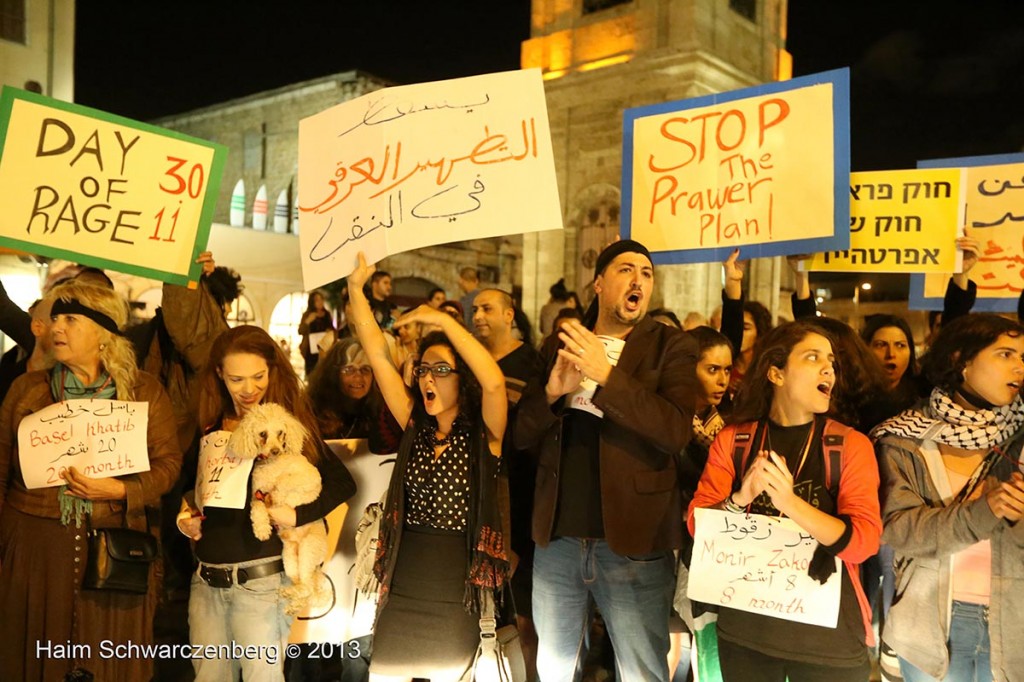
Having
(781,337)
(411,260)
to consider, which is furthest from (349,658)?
(411,260)

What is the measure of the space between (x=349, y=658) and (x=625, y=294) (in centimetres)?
253

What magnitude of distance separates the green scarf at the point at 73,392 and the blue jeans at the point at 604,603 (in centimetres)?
204

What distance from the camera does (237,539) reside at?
3477mm

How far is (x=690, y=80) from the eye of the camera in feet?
62.2

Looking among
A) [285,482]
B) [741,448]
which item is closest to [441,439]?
[285,482]

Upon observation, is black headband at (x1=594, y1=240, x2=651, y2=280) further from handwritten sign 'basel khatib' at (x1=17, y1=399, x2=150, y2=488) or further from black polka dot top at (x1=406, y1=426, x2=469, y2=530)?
handwritten sign 'basel khatib' at (x1=17, y1=399, x2=150, y2=488)

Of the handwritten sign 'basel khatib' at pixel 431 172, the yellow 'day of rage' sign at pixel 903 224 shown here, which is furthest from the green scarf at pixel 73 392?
the yellow 'day of rage' sign at pixel 903 224

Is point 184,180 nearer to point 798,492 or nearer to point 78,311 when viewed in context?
point 78,311

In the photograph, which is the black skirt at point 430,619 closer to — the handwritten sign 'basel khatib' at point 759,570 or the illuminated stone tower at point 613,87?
the handwritten sign 'basel khatib' at point 759,570

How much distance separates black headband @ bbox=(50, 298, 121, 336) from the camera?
3.71 m

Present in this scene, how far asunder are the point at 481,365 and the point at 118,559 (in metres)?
1.81

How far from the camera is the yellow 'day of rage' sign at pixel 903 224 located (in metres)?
5.21

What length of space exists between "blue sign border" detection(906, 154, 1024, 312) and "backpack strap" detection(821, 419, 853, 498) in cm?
264

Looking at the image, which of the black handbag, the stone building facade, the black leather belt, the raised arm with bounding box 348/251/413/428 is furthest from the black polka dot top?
the stone building facade
